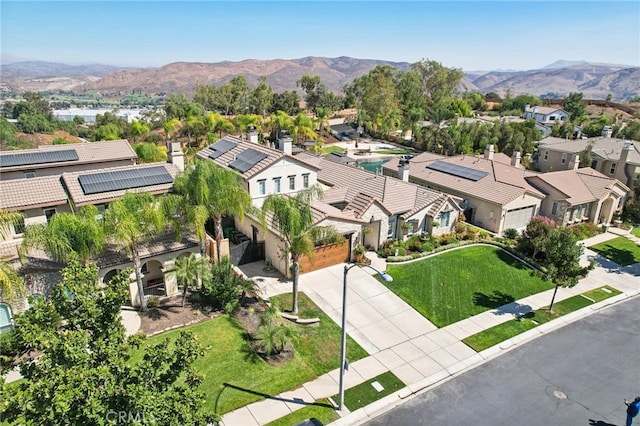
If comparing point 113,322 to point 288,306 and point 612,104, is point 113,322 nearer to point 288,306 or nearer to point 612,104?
point 288,306

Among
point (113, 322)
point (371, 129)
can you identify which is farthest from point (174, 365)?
point (371, 129)

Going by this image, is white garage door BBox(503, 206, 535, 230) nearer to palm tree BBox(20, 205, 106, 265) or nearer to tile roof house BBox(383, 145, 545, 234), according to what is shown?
tile roof house BBox(383, 145, 545, 234)

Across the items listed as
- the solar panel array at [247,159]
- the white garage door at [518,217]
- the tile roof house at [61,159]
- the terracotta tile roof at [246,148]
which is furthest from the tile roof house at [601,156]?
the tile roof house at [61,159]

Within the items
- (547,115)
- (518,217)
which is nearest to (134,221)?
(518,217)

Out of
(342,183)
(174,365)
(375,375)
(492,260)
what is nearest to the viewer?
(174,365)

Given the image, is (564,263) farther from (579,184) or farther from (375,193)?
(579,184)

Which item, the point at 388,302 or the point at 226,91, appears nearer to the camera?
the point at 388,302

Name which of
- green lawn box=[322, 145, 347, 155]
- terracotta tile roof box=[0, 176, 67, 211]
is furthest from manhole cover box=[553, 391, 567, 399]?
green lawn box=[322, 145, 347, 155]
